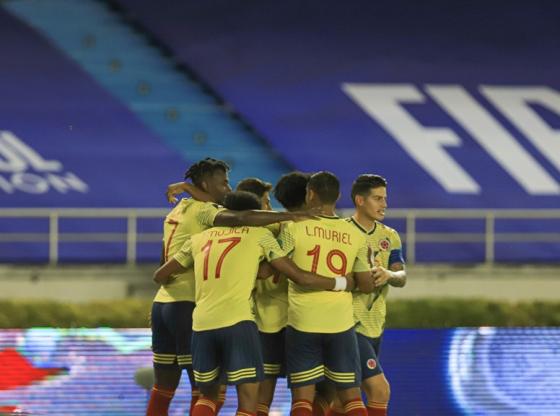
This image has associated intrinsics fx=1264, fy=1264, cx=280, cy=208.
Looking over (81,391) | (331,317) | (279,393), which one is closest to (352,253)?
(331,317)

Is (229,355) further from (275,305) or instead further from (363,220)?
(363,220)

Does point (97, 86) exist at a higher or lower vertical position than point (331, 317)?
higher

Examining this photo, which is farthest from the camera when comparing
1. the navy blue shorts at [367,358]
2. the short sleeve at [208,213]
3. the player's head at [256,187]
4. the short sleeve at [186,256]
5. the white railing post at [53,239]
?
the white railing post at [53,239]

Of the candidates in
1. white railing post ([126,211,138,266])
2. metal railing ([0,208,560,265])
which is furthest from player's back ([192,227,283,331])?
metal railing ([0,208,560,265])

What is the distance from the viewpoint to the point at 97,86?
17.7 metres

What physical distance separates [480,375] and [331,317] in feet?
7.51

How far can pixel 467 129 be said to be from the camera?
1820 cm

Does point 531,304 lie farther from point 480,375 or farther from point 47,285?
point 47,285

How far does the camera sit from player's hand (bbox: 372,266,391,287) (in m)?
7.82

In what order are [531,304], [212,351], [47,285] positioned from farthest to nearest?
[47,285] → [531,304] → [212,351]

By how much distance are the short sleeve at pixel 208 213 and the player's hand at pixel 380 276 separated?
40.5 inches

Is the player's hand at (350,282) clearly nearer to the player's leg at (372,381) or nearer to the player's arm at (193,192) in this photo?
the player's leg at (372,381)

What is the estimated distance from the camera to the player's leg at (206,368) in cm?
750

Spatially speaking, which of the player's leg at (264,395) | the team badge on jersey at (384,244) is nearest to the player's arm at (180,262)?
the player's leg at (264,395)
